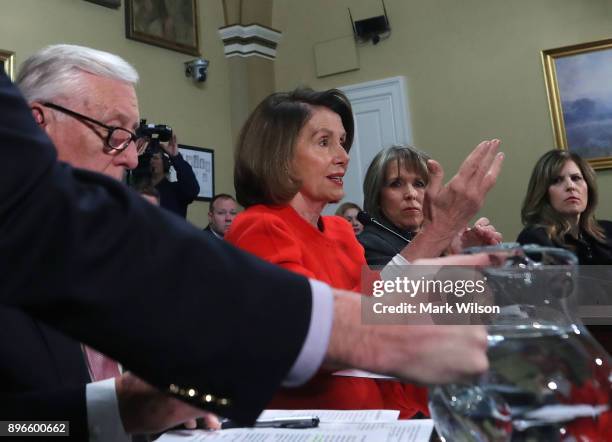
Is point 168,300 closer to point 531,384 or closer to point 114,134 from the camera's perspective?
point 531,384

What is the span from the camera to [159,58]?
5820 millimetres

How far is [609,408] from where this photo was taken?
0.62 meters

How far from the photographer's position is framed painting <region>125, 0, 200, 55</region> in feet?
18.4

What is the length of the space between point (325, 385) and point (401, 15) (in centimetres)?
547

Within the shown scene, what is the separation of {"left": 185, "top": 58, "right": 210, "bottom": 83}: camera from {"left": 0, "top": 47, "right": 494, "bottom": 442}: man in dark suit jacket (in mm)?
5597

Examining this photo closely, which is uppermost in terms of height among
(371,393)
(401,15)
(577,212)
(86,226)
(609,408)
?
(401,15)

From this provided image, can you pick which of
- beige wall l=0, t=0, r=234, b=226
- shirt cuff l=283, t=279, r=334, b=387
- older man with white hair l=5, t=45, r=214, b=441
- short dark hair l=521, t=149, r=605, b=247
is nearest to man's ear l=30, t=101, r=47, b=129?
older man with white hair l=5, t=45, r=214, b=441

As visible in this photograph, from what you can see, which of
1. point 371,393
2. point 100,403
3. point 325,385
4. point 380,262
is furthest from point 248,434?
point 380,262

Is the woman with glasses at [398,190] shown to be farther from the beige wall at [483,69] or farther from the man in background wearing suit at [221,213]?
the beige wall at [483,69]

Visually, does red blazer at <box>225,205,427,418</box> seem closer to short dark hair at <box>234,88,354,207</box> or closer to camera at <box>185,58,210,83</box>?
short dark hair at <box>234,88,354,207</box>

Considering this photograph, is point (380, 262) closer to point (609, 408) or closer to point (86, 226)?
point (609, 408)

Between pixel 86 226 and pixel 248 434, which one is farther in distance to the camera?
pixel 248 434

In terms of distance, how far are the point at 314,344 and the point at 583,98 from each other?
5.68m

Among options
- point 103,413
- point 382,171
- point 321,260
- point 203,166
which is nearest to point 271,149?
point 321,260
